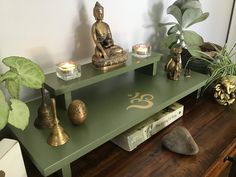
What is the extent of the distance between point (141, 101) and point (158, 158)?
0.20m

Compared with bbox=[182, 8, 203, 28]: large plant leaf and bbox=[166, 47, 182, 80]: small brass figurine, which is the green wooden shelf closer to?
bbox=[166, 47, 182, 80]: small brass figurine

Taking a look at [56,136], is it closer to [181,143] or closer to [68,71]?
[68,71]

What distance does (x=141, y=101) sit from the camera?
83cm

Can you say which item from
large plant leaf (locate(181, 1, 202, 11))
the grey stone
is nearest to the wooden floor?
the grey stone

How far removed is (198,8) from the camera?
1.03 meters

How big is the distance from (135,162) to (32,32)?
0.54m

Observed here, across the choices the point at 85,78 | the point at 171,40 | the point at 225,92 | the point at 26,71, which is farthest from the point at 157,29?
the point at 26,71

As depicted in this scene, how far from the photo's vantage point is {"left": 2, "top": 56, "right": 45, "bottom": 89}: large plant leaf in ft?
1.69

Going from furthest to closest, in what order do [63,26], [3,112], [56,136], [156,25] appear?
[156,25] < [63,26] < [56,136] < [3,112]

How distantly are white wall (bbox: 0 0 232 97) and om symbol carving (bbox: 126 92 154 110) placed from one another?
0.96 ft

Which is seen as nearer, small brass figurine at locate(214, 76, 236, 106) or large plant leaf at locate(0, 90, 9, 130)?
large plant leaf at locate(0, 90, 9, 130)

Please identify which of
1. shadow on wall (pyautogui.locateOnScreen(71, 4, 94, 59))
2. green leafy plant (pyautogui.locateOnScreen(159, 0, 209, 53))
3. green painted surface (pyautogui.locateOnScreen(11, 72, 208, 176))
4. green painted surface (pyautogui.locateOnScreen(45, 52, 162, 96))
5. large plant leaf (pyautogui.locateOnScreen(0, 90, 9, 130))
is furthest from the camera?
green leafy plant (pyautogui.locateOnScreen(159, 0, 209, 53))

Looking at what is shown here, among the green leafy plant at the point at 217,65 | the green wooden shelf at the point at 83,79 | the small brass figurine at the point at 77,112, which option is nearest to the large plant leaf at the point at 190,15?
the green leafy plant at the point at 217,65

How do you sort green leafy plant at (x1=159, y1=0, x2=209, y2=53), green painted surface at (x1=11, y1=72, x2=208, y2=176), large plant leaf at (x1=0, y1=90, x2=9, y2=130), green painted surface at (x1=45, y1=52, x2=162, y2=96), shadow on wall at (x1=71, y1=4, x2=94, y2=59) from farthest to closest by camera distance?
green leafy plant at (x1=159, y1=0, x2=209, y2=53) < shadow on wall at (x1=71, y1=4, x2=94, y2=59) < green painted surface at (x1=45, y1=52, x2=162, y2=96) < green painted surface at (x1=11, y1=72, x2=208, y2=176) < large plant leaf at (x1=0, y1=90, x2=9, y2=130)
